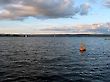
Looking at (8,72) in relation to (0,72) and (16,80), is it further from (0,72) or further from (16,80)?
(16,80)

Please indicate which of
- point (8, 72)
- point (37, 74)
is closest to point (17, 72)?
point (8, 72)

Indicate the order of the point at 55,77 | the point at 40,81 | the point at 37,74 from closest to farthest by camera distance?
the point at 40,81, the point at 55,77, the point at 37,74

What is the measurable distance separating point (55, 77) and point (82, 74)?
647cm

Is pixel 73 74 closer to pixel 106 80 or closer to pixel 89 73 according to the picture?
pixel 89 73

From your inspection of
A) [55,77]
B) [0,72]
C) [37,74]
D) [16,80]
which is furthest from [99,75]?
[0,72]

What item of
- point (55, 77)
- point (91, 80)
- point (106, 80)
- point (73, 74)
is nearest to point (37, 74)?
point (55, 77)

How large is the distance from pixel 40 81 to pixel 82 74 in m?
10.5

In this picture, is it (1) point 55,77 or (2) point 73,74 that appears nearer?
(1) point 55,77

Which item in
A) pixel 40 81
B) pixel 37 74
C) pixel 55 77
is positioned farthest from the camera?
pixel 37 74

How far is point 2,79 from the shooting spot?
123 feet

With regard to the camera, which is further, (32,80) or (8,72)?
(8,72)

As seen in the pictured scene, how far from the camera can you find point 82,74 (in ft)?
141

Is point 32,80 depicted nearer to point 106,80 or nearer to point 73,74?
point 73,74

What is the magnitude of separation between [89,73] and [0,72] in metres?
18.6
